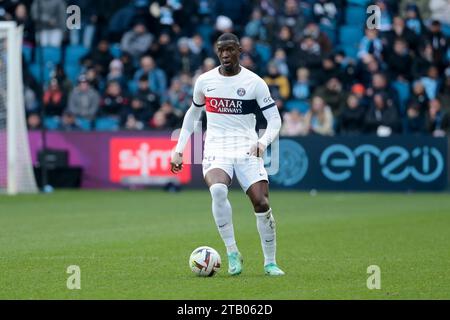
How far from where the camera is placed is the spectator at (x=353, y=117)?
25781 millimetres

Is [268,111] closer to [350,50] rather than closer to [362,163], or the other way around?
[362,163]

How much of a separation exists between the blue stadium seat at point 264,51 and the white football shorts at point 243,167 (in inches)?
685

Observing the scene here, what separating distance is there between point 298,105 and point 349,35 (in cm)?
275

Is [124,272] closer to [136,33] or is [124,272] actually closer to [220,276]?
[220,276]

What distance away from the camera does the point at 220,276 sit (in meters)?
10.9

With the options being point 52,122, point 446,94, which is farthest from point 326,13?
point 52,122

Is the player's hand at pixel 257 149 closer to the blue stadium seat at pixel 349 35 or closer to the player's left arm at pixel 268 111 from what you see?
the player's left arm at pixel 268 111

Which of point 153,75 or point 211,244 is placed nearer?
point 211,244

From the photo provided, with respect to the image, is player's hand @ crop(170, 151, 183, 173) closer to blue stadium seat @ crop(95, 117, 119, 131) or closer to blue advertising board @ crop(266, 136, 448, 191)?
blue advertising board @ crop(266, 136, 448, 191)

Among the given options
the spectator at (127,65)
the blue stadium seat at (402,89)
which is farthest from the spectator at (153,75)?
the blue stadium seat at (402,89)

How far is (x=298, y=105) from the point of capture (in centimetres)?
2753

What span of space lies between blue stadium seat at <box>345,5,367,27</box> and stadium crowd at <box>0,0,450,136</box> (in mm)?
25

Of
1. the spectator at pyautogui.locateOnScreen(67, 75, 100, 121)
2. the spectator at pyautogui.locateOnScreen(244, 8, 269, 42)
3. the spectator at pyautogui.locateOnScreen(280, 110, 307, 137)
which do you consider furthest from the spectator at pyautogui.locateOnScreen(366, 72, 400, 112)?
the spectator at pyautogui.locateOnScreen(67, 75, 100, 121)

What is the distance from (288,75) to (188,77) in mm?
2443
